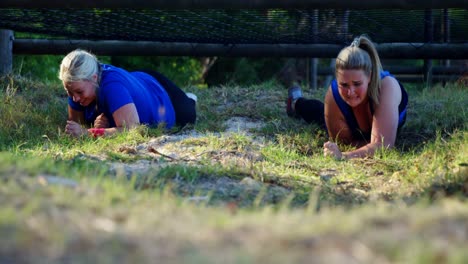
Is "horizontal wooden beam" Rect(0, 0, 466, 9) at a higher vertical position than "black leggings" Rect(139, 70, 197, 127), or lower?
higher

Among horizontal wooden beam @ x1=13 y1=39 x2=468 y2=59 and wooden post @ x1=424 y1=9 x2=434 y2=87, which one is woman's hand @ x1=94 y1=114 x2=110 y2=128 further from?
wooden post @ x1=424 y1=9 x2=434 y2=87

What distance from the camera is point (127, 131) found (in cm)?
553

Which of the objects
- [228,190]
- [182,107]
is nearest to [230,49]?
[182,107]

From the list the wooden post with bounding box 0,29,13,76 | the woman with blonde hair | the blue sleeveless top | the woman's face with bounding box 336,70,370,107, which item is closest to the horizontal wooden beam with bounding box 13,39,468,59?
the wooden post with bounding box 0,29,13,76

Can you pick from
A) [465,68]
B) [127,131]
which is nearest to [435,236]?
[127,131]

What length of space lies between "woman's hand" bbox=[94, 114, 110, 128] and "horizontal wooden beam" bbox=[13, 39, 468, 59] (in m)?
2.14

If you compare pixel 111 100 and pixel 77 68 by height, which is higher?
pixel 77 68

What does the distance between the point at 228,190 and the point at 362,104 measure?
2.32 metres

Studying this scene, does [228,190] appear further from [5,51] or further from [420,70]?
[420,70]

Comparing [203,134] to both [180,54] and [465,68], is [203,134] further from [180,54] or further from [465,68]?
[465,68]

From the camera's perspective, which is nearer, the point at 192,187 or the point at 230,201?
the point at 230,201

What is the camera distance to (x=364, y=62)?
17.6 feet

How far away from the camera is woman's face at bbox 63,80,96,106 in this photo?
19.1 ft

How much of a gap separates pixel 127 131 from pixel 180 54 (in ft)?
8.57
